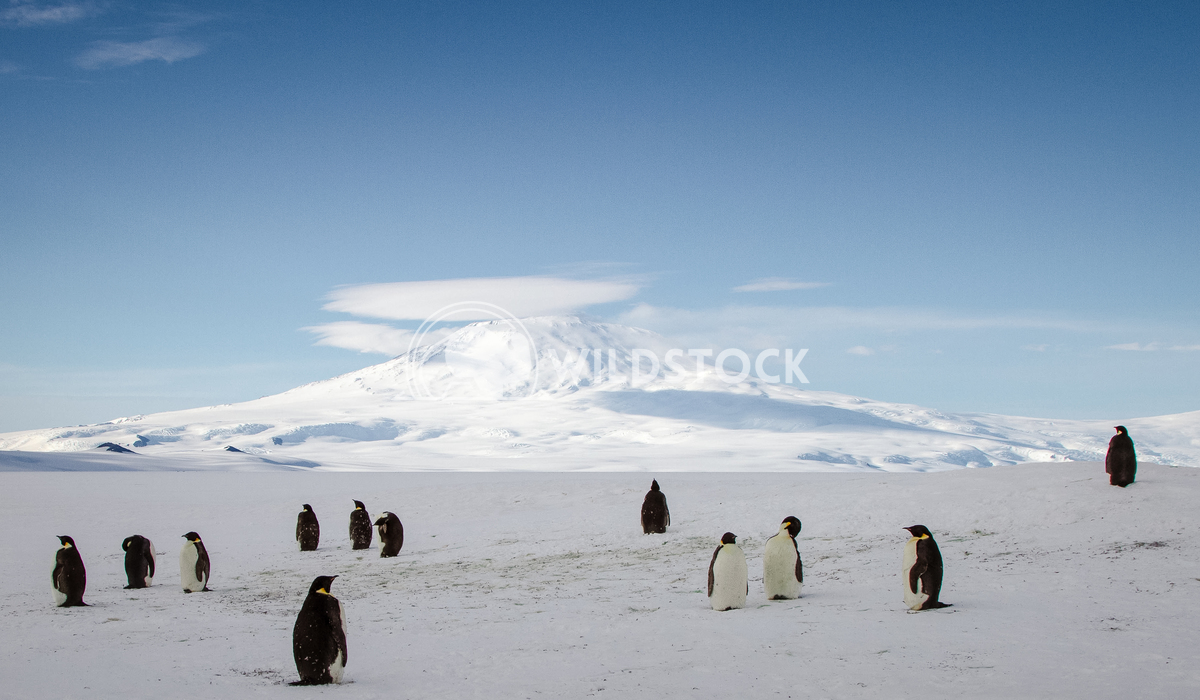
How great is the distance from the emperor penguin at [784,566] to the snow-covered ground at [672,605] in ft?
0.76

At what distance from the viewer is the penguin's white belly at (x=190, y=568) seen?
Answer: 11.2 metres

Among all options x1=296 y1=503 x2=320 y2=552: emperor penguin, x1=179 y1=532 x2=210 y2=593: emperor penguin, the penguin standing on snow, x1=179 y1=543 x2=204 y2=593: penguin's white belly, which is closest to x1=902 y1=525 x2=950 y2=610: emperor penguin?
the penguin standing on snow

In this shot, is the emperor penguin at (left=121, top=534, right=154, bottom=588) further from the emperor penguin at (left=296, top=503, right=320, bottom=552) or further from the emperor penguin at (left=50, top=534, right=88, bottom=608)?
the emperor penguin at (left=296, top=503, right=320, bottom=552)

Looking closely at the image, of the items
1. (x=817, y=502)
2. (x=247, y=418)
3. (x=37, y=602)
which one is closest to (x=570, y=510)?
(x=817, y=502)

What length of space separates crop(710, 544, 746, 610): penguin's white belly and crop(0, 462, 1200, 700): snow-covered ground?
315 mm

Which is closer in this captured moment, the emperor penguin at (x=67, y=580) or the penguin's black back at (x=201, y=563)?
the emperor penguin at (x=67, y=580)

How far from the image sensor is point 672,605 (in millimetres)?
9391

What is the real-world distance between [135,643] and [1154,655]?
827 centimetres

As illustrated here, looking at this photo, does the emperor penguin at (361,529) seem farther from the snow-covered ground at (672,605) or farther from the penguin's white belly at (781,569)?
the penguin's white belly at (781,569)

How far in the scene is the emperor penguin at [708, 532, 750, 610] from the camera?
8.86m

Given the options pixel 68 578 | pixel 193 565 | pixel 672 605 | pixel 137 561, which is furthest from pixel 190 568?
pixel 672 605

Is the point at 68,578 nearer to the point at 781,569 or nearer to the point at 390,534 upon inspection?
the point at 390,534

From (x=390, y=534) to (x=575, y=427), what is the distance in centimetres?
9941

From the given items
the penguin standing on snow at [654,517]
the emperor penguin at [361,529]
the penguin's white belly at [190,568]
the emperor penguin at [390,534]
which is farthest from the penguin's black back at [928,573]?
the emperor penguin at [361,529]
